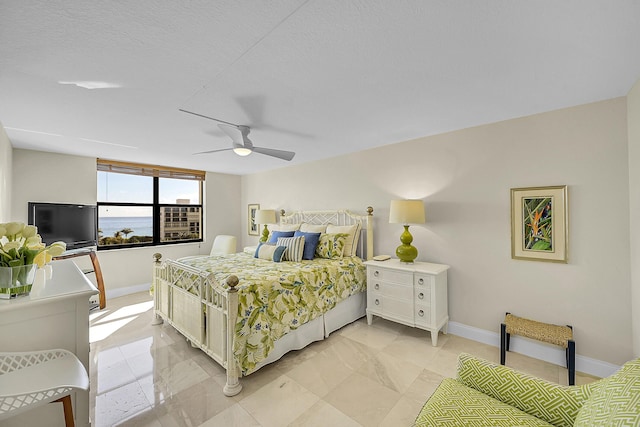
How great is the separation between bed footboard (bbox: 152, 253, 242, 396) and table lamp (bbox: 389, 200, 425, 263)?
1919 millimetres

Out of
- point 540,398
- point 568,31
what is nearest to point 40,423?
point 540,398

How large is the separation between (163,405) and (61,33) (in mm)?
2454

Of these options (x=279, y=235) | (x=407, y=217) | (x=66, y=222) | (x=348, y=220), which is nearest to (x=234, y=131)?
(x=279, y=235)

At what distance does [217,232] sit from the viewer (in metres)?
5.79

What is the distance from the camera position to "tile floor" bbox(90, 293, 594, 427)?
6.00 feet

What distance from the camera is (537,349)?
8.28 feet

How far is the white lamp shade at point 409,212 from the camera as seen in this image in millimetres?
2965

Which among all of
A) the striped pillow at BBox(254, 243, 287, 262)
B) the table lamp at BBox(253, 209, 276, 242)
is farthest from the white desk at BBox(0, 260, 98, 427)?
the table lamp at BBox(253, 209, 276, 242)

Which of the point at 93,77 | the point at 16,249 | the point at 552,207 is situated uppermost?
the point at 93,77

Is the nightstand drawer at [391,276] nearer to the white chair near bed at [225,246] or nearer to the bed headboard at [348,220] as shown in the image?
the bed headboard at [348,220]

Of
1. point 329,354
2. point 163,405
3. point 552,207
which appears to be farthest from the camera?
point 329,354

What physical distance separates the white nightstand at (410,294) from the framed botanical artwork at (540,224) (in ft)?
2.55

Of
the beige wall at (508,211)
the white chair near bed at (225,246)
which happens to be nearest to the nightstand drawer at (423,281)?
the beige wall at (508,211)

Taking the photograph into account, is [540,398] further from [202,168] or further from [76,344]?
[202,168]
